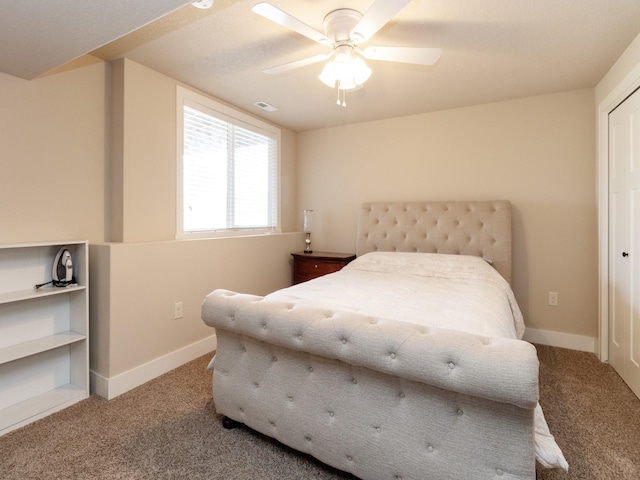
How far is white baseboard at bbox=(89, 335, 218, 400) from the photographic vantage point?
81.2 inches

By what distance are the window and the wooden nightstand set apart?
0.56 metres

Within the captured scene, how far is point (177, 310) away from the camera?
252 cm

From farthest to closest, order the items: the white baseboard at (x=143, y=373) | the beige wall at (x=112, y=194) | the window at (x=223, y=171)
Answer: the window at (x=223, y=171) → the white baseboard at (x=143, y=373) → the beige wall at (x=112, y=194)

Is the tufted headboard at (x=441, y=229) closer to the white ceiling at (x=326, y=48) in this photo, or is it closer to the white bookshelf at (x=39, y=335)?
the white ceiling at (x=326, y=48)

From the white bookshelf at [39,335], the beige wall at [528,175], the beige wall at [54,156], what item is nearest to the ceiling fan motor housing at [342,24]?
the beige wall at [54,156]

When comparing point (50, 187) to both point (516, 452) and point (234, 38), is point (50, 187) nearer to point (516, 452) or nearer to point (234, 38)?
point (234, 38)

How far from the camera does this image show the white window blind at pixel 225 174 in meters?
2.77

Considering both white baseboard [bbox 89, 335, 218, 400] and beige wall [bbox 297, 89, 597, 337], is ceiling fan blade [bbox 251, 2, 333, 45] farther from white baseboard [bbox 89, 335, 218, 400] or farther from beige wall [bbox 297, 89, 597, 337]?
white baseboard [bbox 89, 335, 218, 400]

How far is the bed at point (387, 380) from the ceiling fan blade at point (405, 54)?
1384 millimetres

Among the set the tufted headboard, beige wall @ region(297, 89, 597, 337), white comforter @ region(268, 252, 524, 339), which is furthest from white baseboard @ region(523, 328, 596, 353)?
Result: white comforter @ region(268, 252, 524, 339)

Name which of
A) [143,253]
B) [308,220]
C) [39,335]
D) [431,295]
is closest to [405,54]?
[431,295]

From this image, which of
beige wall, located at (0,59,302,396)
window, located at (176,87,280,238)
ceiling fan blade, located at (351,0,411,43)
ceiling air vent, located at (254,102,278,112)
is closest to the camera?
ceiling fan blade, located at (351,0,411,43)

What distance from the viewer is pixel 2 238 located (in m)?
1.82

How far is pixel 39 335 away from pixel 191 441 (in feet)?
4.08
